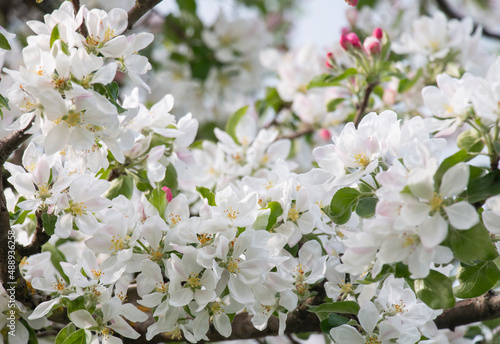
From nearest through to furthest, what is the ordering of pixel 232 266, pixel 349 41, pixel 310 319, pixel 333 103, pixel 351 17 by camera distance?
pixel 232 266, pixel 310 319, pixel 349 41, pixel 333 103, pixel 351 17

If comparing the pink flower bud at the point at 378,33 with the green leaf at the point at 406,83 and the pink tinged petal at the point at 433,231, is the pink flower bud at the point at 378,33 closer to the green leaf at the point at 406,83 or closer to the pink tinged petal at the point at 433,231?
the green leaf at the point at 406,83

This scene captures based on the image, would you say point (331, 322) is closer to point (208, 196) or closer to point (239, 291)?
point (239, 291)

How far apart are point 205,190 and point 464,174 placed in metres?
0.54

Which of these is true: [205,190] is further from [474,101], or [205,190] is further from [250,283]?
[474,101]

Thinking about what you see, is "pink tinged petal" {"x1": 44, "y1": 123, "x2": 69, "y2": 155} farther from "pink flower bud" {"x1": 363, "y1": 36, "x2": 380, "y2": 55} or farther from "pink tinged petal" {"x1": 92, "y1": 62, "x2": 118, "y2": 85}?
"pink flower bud" {"x1": 363, "y1": 36, "x2": 380, "y2": 55}

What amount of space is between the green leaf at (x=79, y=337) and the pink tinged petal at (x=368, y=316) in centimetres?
51

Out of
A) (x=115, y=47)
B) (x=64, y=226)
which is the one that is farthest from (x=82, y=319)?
(x=115, y=47)

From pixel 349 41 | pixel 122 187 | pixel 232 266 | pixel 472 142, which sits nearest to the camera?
pixel 472 142

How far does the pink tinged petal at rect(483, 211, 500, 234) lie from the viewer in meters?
0.90

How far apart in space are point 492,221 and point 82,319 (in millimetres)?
756

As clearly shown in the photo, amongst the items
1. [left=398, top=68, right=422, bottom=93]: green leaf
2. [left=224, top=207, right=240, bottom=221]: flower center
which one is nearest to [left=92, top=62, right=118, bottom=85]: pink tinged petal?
[left=224, top=207, right=240, bottom=221]: flower center

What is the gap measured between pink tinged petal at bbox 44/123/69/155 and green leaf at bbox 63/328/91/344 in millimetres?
341

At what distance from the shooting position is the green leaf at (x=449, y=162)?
35.6 inches

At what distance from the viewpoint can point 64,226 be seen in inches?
46.0
